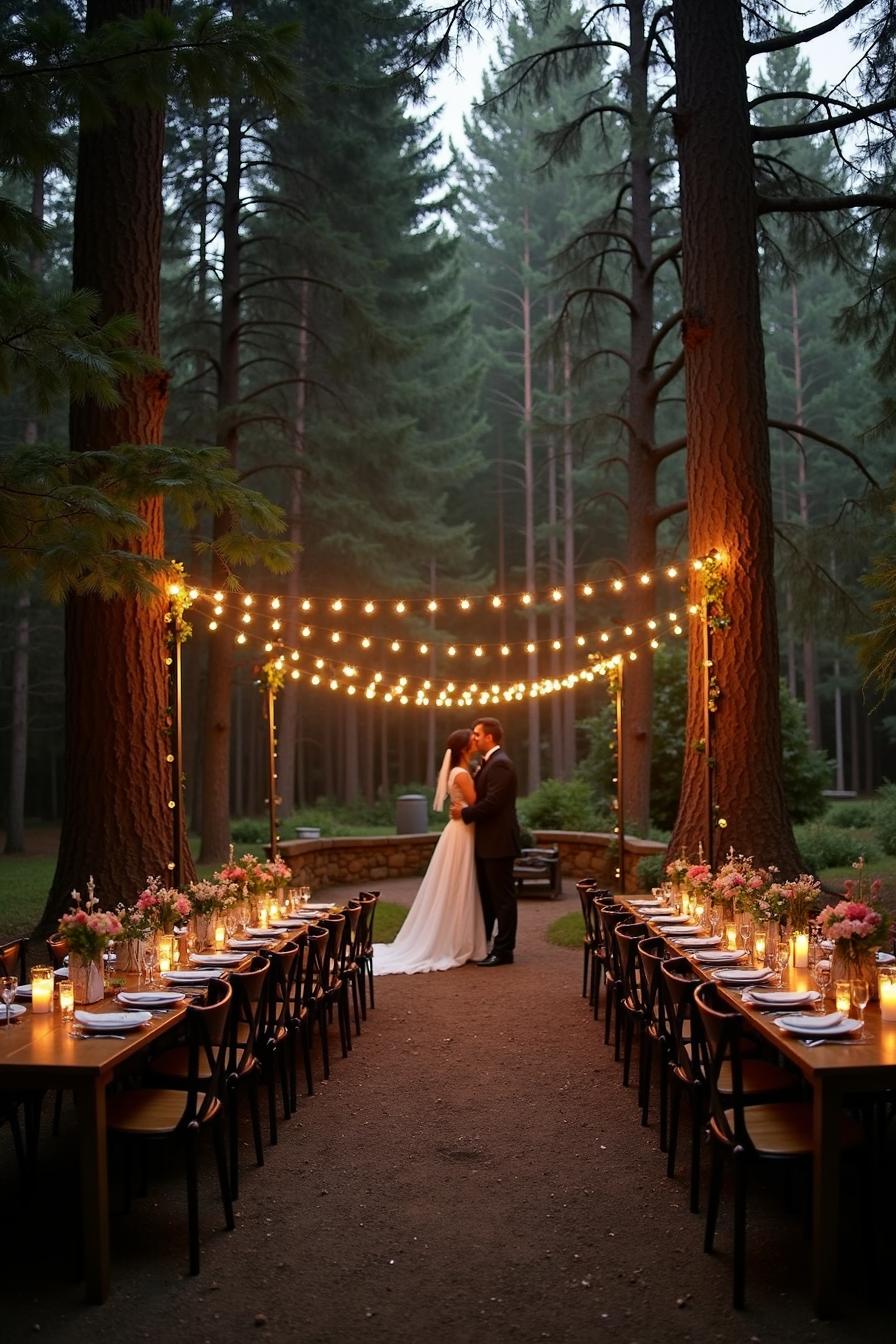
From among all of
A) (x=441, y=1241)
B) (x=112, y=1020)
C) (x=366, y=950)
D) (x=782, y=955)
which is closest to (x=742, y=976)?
(x=782, y=955)

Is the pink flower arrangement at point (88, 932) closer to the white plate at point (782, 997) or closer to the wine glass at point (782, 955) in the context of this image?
the white plate at point (782, 997)

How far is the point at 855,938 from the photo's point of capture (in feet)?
15.5

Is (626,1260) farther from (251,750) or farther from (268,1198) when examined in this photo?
(251,750)

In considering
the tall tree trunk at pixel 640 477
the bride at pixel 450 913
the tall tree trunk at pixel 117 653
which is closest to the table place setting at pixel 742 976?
the tall tree trunk at pixel 117 653

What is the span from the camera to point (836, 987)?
4785 mm

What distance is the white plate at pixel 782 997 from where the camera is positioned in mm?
4797

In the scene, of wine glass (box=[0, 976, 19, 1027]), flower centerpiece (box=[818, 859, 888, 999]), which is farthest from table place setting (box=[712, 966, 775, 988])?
wine glass (box=[0, 976, 19, 1027])

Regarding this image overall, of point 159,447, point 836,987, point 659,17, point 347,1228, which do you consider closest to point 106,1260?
point 347,1228

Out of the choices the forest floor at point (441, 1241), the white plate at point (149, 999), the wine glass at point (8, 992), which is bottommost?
the forest floor at point (441, 1241)

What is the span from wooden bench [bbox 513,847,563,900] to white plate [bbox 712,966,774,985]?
967 centimetres

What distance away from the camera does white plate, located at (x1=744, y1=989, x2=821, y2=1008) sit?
4.80 meters

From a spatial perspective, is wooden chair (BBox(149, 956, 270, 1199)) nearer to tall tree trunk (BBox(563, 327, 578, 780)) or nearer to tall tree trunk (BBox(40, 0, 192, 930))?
tall tree trunk (BBox(40, 0, 192, 930))

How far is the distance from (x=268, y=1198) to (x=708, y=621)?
19.0 feet

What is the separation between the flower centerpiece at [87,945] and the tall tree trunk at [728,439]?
5500 millimetres
